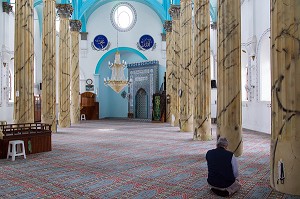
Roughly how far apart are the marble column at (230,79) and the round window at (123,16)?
44.6 feet

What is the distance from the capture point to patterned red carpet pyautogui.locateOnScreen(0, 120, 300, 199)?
3.88 m

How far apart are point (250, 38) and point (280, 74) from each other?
8336 mm

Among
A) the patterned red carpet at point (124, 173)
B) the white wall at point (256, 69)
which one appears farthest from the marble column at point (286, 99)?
the white wall at point (256, 69)

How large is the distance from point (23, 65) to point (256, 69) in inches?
301

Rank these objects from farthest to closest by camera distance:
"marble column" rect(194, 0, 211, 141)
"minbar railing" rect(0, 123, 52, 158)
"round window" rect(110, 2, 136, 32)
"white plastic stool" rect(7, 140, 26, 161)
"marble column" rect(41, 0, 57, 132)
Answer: "round window" rect(110, 2, 136, 32) → "marble column" rect(41, 0, 57, 132) → "marble column" rect(194, 0, 211, 141) → "minbar railing" rect(0, 123, 52, 158) → "white plastic stool" rect(7, 140, 26, 161)

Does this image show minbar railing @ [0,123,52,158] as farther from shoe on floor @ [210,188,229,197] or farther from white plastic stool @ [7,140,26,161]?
shoe on floor @ [210,188,229,197]

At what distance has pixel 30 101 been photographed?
835 centimetres

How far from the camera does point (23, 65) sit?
27.2ft

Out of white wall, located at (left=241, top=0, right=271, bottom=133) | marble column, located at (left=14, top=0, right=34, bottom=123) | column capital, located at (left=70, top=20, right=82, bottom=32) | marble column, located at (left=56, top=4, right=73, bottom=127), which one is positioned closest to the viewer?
marble column, located at (left=14, top=0, right=34, bottom=123)

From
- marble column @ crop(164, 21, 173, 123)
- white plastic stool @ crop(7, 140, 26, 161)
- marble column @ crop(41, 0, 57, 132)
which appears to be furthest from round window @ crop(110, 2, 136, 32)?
white plastic stool @ crop(7, 140, 26, 161)

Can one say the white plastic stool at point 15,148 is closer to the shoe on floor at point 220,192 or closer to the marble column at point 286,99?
the shoe on floor at point 220,192

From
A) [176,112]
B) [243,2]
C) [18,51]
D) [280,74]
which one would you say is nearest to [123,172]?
[280,74]

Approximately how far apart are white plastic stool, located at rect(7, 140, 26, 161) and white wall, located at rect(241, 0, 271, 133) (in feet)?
24.0

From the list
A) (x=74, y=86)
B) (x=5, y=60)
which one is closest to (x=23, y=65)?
(x=5, y=60)
